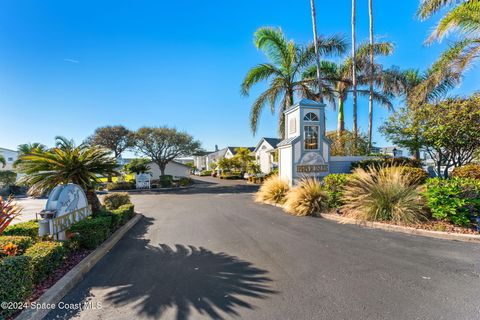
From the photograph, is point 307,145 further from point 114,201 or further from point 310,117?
point 114,201

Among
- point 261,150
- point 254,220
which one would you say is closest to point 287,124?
point 254,220

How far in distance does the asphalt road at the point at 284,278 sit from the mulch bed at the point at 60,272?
37 centimetres

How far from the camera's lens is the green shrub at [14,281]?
247 centimetres

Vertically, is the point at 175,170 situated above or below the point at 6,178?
above

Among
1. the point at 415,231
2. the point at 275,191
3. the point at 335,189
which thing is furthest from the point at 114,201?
the point at 415,231

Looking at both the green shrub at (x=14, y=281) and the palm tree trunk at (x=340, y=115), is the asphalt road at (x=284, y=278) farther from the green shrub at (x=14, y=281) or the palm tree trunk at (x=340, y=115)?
the palm tree trunk at (x=340, y=115)

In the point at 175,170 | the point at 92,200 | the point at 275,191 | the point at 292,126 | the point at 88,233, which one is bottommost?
the point at 88,233

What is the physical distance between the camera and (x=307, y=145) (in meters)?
11.3

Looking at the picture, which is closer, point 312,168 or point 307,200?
point 307,200

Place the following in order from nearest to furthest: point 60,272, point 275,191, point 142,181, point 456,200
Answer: point 60,272 → point 456,200 → point 275,191 → point 142,181

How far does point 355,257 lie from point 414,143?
9933 mm

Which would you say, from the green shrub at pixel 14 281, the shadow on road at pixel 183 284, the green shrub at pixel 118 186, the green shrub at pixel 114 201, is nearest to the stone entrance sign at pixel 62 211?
the shadow on road at pixel 183 284

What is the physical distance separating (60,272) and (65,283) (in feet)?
1.78

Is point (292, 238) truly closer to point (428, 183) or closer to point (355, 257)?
point (355, 257)
